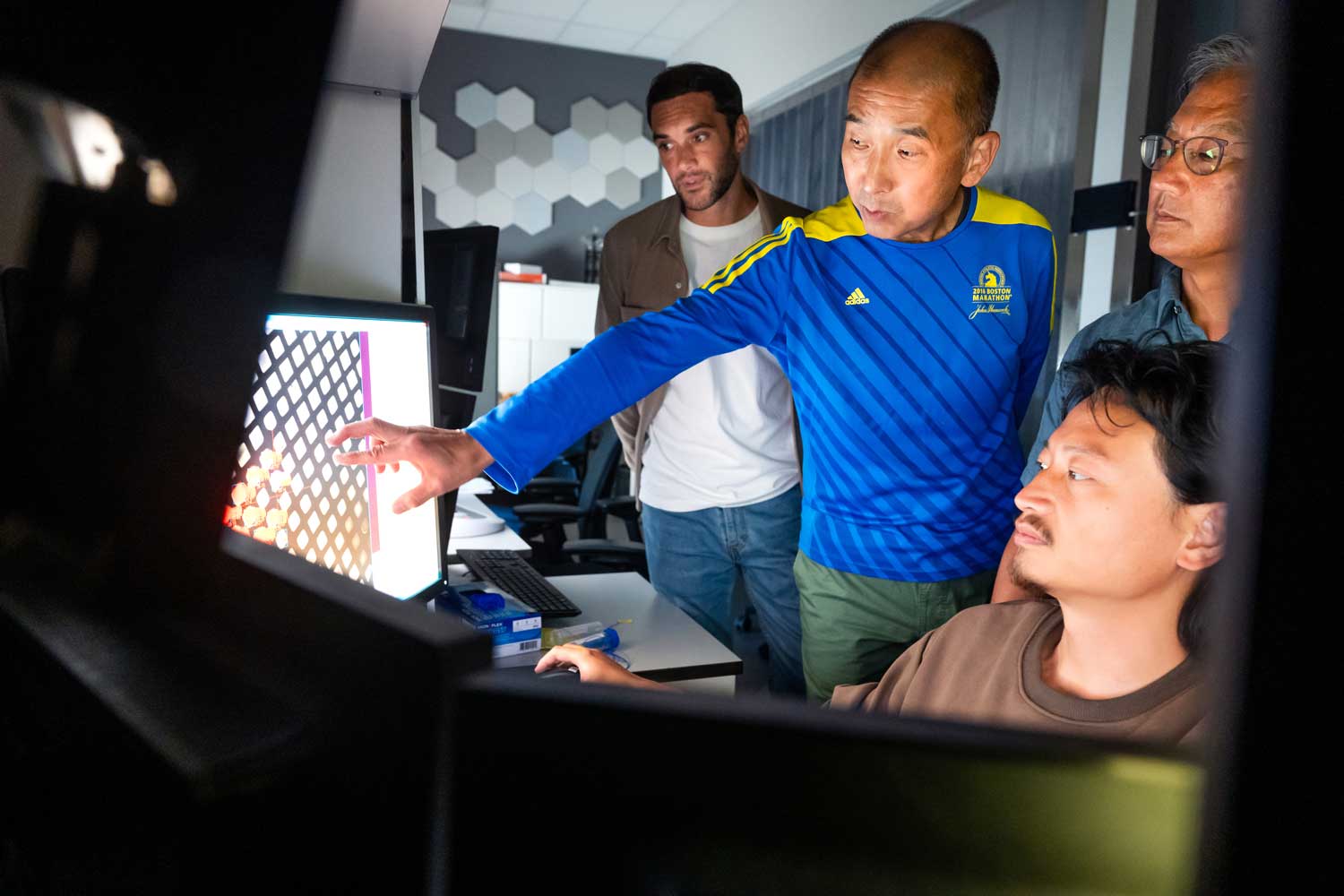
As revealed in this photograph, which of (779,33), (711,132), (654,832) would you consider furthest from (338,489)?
(779,33)

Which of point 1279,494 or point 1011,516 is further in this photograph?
point 1011,516

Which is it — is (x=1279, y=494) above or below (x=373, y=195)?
below

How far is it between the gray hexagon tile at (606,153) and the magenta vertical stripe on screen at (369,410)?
527cm

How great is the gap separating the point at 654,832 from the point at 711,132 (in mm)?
2051

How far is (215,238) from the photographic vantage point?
242 mm

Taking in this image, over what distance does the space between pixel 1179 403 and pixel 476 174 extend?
204 inches

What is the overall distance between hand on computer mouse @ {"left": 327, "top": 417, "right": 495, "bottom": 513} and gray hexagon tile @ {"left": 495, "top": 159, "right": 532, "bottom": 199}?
5071mm

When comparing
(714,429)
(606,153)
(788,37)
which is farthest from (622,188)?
(714,429)

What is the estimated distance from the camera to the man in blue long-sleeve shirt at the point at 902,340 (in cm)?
133

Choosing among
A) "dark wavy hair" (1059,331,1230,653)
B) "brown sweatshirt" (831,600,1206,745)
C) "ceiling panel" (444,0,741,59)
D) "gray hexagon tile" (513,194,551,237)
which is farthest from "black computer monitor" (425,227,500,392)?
"gray hexagon tile" (513,194,551,237)

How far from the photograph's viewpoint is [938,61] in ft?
4.21

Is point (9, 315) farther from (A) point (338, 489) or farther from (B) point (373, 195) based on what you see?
(B) point (373, 195)

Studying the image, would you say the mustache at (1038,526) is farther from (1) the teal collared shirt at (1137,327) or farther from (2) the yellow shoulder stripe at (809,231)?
(2) the yellow shoulder stripe at (809,231)

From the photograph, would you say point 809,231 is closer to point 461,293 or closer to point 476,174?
point 461,293
